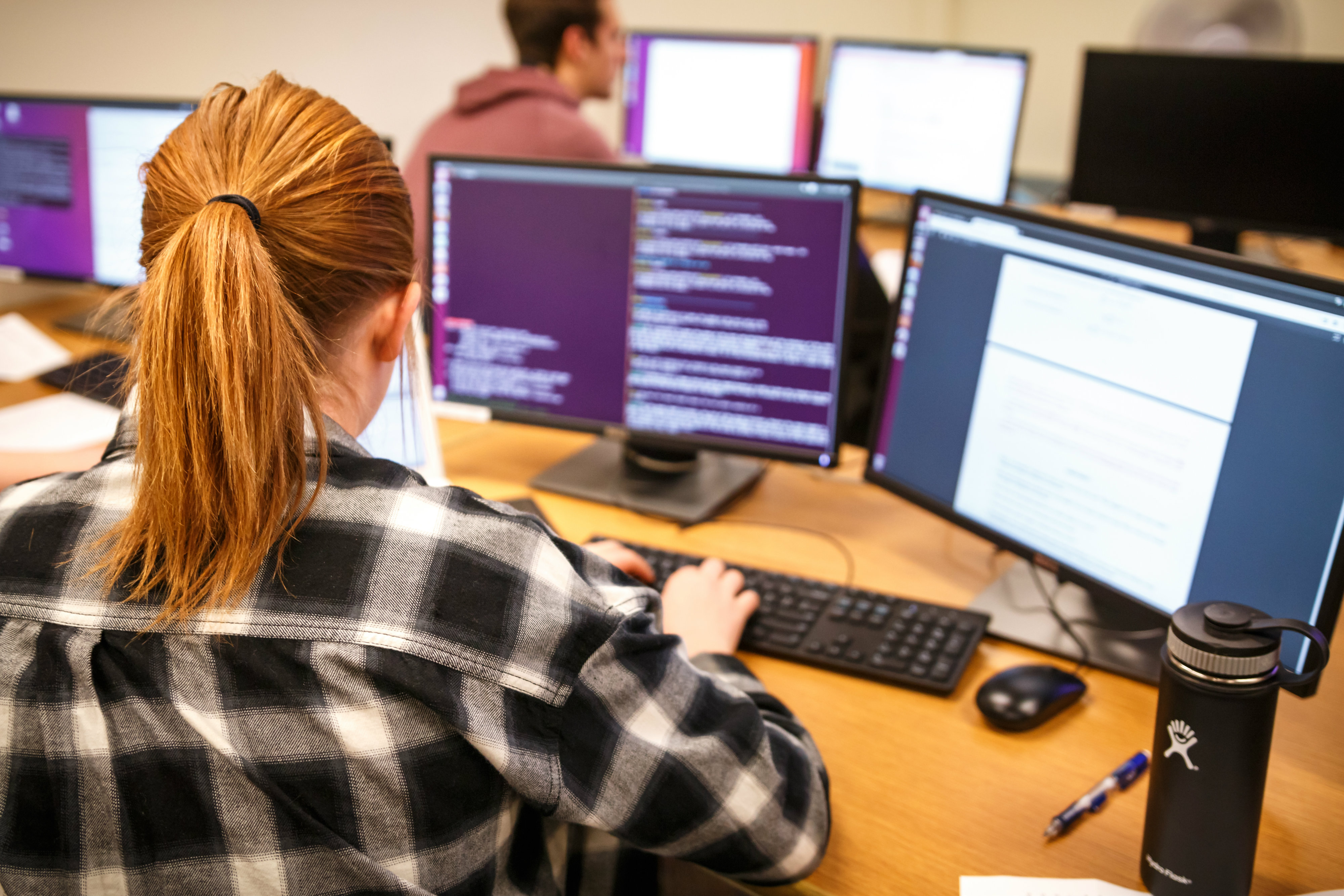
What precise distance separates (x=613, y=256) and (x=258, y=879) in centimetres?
87

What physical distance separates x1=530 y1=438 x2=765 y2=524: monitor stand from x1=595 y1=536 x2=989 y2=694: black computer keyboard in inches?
8.7

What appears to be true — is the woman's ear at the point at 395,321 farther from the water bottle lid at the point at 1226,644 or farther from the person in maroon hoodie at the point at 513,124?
the person in maroon hoodie at the point at 513,124

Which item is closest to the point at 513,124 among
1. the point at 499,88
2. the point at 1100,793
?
the point at 499,88

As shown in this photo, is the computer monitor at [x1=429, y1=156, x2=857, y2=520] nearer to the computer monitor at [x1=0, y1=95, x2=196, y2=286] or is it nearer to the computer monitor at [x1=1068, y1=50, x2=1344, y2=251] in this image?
the computer monitor at [x1=0, y1=95, x2=196, y2=286]

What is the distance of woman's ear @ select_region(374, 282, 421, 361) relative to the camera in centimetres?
81

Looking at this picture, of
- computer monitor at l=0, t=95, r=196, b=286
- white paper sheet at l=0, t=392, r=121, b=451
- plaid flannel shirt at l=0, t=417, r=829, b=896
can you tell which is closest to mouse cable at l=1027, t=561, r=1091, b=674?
plaid flannel shirt at l=0, t=417, r=829, b=896

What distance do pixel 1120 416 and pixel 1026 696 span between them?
0.94ft

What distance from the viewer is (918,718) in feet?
3.18

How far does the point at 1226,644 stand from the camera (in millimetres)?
669

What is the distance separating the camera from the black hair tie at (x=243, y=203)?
673 millimetres

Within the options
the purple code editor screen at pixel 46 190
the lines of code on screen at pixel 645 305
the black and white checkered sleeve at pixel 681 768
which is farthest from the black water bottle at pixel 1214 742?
the purple code editor screen at pixel 46 190

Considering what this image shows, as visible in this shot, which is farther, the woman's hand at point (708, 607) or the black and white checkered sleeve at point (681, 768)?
the woman's hand at point (708, 607)

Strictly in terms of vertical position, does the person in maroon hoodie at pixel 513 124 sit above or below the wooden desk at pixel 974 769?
above

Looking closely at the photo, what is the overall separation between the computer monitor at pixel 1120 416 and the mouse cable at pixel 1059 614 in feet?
0.04
